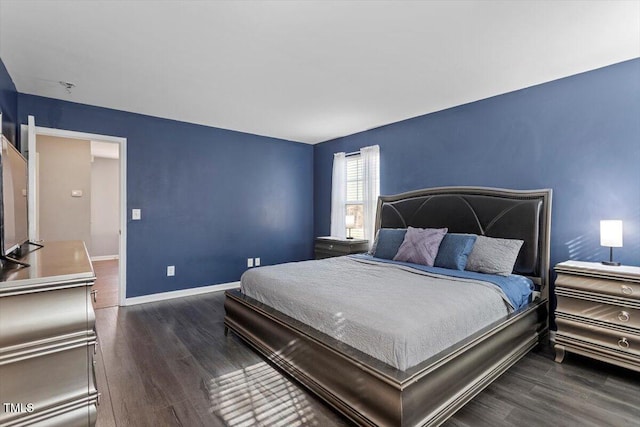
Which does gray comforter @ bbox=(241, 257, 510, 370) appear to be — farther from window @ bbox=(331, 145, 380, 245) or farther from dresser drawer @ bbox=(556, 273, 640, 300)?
window @ bbox=(331, 145, 380, 245)

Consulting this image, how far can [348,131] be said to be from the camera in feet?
16.8

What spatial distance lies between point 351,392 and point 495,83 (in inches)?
123

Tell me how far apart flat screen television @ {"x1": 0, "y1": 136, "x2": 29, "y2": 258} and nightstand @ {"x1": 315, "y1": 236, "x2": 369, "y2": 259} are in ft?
11.4

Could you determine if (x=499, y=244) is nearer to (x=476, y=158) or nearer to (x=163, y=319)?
(x=476, y=158)

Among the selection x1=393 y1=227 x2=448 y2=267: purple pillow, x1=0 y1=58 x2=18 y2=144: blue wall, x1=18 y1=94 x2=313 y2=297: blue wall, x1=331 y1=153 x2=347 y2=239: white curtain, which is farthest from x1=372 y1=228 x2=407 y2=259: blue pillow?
x1=0 y1=58 x2=18 y2=144: blue wall

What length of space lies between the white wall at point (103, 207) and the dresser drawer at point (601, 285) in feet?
29.0

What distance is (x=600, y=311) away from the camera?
2463 mm

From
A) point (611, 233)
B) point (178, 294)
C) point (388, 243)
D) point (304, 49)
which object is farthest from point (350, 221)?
point (611, 233)

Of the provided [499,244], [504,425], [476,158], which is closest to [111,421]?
[504,425]

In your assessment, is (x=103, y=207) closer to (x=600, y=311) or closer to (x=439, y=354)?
(x=439, y=354)

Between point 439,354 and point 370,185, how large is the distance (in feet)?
10.8

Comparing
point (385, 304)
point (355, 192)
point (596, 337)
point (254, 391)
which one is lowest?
point (254, 391)

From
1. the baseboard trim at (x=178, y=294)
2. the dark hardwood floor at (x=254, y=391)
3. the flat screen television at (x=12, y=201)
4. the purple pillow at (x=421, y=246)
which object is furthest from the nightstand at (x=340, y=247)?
the flat screen television at (x=12, y=201)

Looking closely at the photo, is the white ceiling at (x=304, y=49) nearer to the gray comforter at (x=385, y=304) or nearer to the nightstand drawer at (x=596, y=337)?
the gray comforter at (x=385, y=304)
